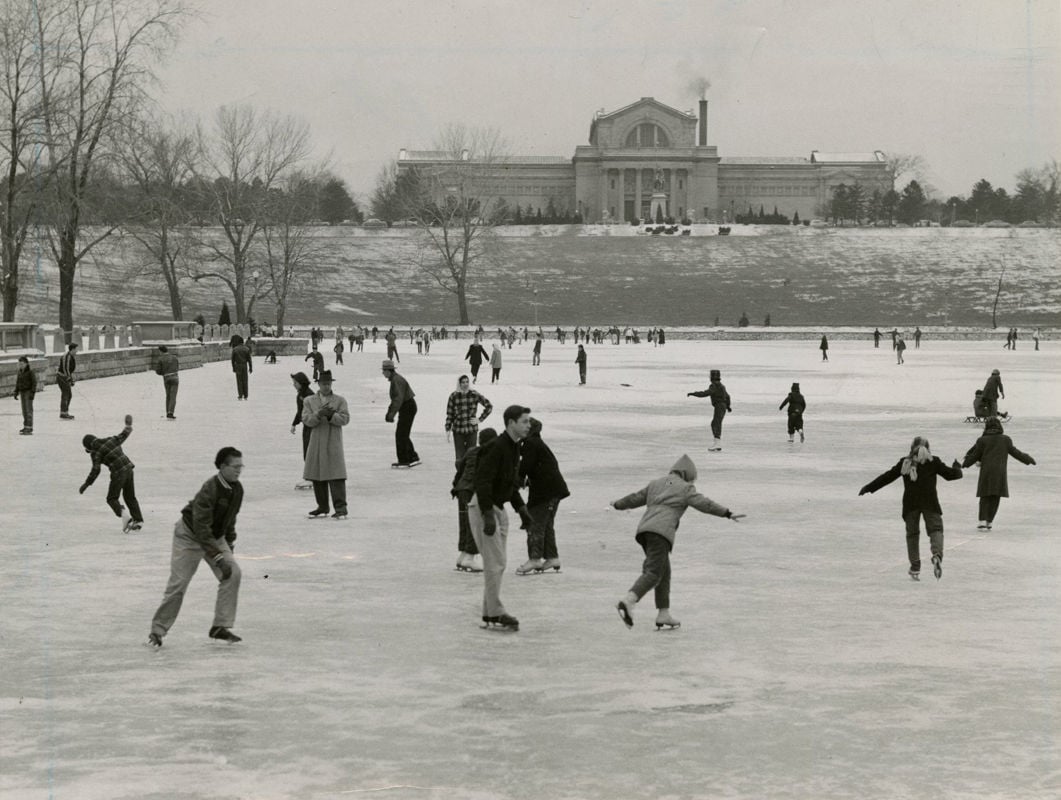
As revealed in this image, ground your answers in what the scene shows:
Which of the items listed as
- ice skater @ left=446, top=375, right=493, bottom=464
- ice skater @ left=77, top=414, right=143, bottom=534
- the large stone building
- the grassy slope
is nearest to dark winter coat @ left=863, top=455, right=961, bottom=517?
ice skater @ left=446, top=375, right=493, bottom=464

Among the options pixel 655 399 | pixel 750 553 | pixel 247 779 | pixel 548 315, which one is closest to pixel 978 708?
pixel 247 779

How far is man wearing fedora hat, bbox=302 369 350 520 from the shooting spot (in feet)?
45.2

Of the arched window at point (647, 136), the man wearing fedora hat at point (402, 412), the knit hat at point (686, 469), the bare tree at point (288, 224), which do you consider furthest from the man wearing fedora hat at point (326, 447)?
the arched window at point (647, 136)

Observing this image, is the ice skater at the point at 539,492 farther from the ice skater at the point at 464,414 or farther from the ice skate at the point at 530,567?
the ice skater at the point at 464,414

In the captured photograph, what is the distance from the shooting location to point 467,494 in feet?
33.3

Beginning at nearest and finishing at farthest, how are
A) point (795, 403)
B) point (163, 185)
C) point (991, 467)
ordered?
point (991, 467)
point (795, 403)
point (163, 185)

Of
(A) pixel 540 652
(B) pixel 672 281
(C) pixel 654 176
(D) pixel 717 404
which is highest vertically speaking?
(C) pixel 654 176

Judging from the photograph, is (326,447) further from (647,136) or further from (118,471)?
(647,136)

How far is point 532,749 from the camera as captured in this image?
6.95m

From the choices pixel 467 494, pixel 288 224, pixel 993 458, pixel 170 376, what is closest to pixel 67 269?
pixel 170 376

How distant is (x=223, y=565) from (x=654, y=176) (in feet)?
432

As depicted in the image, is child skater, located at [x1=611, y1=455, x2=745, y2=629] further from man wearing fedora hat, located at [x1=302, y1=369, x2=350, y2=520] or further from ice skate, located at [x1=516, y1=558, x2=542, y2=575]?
man wearing fedora hat, located at [x1=302, y1=369, x2=350, y2=520]

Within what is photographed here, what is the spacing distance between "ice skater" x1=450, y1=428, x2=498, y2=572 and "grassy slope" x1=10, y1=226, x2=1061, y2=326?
74101 mm

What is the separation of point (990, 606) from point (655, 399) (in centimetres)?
2047
